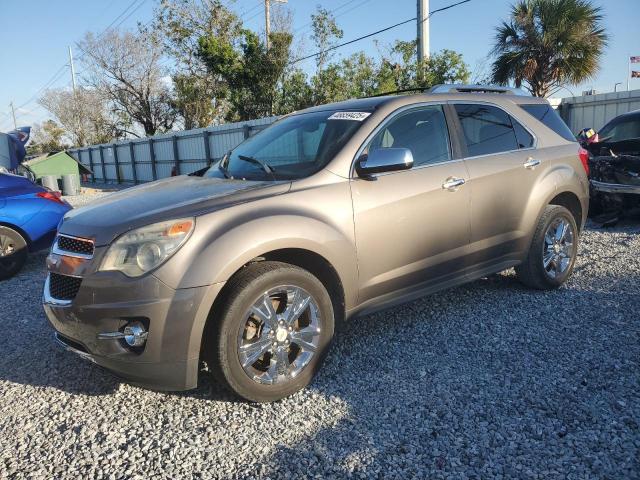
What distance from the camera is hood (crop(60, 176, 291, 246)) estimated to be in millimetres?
2760

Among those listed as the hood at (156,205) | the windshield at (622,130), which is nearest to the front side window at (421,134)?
the hood at (156,205)

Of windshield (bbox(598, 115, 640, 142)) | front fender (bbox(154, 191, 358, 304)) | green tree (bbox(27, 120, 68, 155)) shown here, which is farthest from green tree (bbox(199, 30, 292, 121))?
green tree (bbox(27, 120, 68, 155))

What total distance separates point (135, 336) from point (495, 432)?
6.35ft

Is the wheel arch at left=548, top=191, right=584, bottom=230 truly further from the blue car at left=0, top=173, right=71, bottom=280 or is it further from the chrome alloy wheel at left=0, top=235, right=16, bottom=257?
the chrome alloy wheel at left=0, top=235, right=16, bottom=257

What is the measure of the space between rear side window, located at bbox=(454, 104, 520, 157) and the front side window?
24cm

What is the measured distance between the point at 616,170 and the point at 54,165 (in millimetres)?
21059

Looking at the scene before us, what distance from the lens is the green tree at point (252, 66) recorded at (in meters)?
24.9

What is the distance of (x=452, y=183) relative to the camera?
148 inches

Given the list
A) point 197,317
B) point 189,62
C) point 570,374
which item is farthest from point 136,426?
point 189,62

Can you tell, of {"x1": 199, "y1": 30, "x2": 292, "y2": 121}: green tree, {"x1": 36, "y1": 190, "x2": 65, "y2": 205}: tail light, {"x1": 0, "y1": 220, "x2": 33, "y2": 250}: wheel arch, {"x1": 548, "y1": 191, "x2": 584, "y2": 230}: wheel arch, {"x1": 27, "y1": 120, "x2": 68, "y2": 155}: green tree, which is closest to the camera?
{"x1": 548, "y1": 191, "x2": 584, "y2": 230}: wheel arch

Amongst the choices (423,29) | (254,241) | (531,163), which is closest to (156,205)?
(254,241)

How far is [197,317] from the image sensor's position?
8.70ft

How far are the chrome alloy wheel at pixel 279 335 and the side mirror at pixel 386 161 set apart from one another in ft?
2.97

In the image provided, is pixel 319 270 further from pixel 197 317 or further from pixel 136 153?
pixel 136 153
